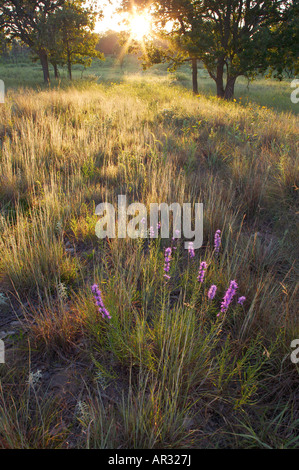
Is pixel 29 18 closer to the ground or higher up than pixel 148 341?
higher up

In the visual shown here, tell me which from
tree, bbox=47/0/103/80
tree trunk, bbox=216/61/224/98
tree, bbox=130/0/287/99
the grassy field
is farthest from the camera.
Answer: tree, bbox=47/0/103/80

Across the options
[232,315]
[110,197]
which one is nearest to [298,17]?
[110,197]

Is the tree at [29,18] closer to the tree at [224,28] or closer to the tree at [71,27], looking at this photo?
the tree at [71,27]

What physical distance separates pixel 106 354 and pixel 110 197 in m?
2.09

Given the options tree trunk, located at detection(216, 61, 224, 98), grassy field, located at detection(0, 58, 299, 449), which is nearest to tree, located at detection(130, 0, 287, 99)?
tree trunk, located at detection(216, 61, 224, 98)

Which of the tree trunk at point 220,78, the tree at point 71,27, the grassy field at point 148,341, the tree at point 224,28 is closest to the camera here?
the grassy field at point 148,341

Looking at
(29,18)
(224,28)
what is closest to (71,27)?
(29,18)

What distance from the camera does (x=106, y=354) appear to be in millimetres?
1537

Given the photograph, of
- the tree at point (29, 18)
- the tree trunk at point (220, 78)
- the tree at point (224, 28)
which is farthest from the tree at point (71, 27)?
the tree trunk at point (220, 78)

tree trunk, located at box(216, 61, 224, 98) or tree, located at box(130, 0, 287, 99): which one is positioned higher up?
tree, located at box(130, 0, 287, 99)

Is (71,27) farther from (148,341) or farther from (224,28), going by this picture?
(148,341)

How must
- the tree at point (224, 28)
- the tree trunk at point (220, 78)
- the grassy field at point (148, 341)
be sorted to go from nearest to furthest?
1. the grassy field at point (148, 341)
2. the tree at point (224, 28)
3. the tree trunk at point (220, 78)

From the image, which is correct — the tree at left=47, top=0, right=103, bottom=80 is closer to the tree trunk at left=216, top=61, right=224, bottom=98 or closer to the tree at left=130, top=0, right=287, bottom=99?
the tree at left=130, top=0, right=287, bottom=99
